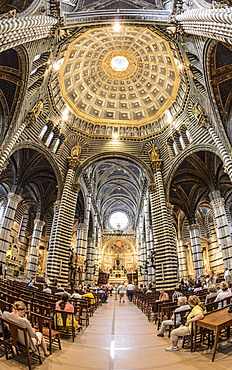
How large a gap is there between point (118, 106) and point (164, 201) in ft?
45.2

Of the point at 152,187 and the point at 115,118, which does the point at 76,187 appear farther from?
the point at 115,118

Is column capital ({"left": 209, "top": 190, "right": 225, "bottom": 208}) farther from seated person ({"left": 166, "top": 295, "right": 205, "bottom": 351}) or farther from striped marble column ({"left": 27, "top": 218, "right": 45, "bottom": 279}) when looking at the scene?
striped marble column ({"left": 27, "top": 218, "right": 45, "bottom": 279})

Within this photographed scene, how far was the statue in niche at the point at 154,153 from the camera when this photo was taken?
23125mm

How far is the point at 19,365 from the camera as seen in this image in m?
3.63

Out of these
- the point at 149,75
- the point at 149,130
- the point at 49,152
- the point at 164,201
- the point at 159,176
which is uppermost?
the point at 149,75

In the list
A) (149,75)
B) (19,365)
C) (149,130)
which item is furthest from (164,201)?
(19,365)

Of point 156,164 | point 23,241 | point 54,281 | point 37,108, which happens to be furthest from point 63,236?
point 23,241

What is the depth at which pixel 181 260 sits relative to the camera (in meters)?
31.4

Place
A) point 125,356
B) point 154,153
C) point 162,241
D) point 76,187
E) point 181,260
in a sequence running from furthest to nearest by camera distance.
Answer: point 181,260
point 154,153
point 76,187
point 162,241
point 125,356

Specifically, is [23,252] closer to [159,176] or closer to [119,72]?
[159,176]

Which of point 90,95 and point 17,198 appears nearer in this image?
point 17,198

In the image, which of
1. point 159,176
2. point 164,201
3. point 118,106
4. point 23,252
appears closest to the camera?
point 164,201

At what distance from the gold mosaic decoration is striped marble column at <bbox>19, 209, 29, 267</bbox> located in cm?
1680

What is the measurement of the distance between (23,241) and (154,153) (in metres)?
21.5
